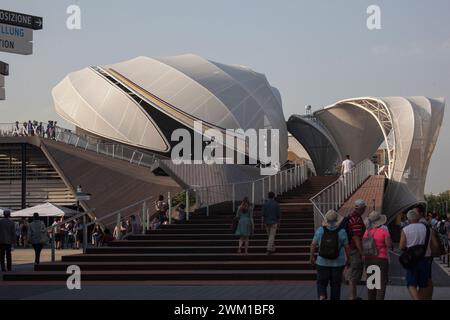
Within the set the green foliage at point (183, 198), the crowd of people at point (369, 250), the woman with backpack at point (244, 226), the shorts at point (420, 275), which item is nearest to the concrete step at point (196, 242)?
the woman with backpack at point (244, 226)

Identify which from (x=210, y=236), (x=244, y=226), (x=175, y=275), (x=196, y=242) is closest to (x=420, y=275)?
(x=175, y=275)

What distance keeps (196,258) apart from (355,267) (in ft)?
22.2

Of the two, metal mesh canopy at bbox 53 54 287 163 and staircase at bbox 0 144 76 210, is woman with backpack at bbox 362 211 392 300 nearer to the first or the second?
metal mesh canopy at bbox 53 54 287 163

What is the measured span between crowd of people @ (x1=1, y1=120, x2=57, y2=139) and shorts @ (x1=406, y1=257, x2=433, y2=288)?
3360cm

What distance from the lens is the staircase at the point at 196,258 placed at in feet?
55.9

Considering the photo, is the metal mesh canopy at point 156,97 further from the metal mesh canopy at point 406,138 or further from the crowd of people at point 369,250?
the crowd of people at point 369,250

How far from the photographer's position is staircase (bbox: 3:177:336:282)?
55.9ft

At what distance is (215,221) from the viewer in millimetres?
24016

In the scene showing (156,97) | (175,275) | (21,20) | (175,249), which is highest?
(156,97)

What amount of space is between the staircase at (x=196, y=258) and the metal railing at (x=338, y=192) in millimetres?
628

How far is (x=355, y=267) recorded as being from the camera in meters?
13.0

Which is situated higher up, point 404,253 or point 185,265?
point 404,253

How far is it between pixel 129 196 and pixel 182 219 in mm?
16245

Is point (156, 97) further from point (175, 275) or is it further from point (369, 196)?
point (175, 275)
